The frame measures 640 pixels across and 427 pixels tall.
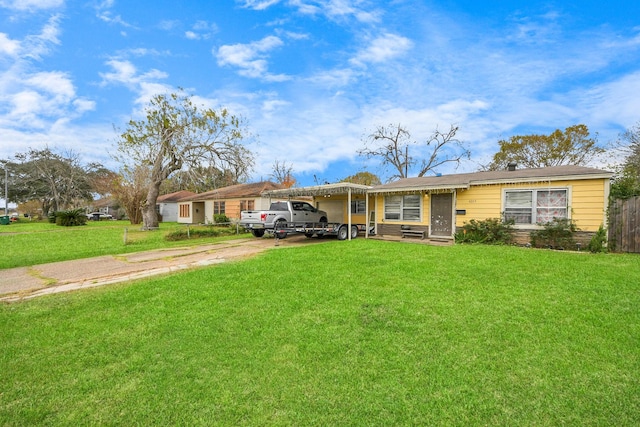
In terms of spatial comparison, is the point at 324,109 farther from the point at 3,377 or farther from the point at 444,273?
the point at 3,377

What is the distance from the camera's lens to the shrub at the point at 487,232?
11.3 metres

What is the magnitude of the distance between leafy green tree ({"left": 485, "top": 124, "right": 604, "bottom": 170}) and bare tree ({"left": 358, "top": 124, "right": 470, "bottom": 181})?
15.0 ft

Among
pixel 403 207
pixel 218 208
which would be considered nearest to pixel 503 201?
pixel 403 207

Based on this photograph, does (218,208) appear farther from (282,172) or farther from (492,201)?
(492,201)

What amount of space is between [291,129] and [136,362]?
2125 centimetres

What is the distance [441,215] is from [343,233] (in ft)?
14.9

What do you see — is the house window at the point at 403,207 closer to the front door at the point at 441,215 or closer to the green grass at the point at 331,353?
the front door at the point at 441,215

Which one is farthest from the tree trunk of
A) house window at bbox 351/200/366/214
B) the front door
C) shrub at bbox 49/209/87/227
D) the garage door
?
the front door

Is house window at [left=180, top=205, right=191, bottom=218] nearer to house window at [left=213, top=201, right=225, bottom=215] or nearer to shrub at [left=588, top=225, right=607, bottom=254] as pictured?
house window at [left=213, top=201, right=225, bottom=215]

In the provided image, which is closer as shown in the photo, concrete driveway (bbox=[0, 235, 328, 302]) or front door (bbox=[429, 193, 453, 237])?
concrete driveway (bbox=[0, 235, 328, 302])

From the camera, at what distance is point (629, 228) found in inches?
376

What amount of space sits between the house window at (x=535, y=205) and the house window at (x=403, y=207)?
3535 mm

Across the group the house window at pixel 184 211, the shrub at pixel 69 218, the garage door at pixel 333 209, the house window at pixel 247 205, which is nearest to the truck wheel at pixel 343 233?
the garage door at pixel 333 209

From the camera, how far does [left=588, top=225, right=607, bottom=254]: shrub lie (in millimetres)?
9641
